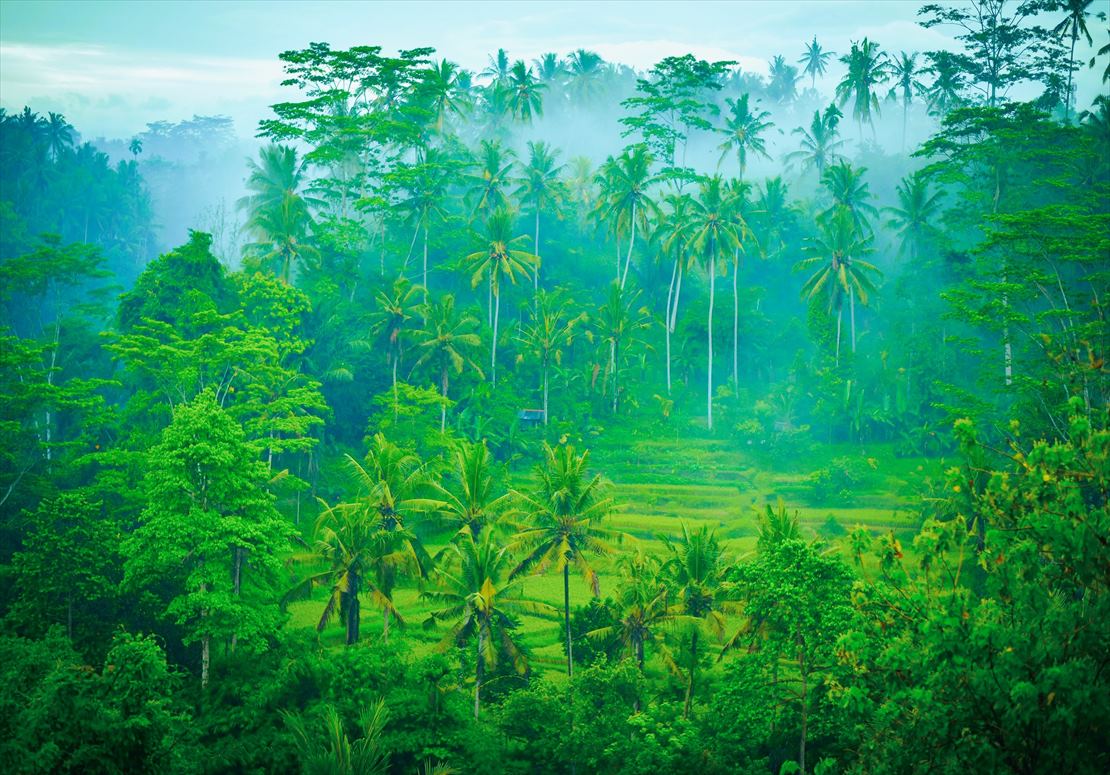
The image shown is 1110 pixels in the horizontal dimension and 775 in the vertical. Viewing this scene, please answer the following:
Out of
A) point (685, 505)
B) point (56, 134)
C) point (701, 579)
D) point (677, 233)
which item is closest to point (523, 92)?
point (677, 233)

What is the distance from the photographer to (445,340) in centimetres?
3584

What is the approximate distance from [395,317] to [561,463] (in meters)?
17.6

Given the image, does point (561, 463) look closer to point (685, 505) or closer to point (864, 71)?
point (685, 505)

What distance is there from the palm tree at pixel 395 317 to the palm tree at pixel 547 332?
597 cm

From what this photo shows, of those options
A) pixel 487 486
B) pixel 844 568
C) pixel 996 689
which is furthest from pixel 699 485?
pixel 996 689

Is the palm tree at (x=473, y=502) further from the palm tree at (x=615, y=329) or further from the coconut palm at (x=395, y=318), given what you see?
the palm tree at (x=615, y=329)

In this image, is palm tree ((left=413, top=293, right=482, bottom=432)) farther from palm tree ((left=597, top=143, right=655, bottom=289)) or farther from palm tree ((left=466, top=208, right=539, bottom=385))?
palm tree ((left=597, top=143, right=655, bottom=289))

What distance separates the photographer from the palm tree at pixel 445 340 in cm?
3589

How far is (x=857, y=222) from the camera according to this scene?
42844 mm

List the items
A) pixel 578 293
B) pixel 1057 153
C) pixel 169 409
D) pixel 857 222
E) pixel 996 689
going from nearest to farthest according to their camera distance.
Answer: pixel 996 689
pixel 169 409
pixel 1057 153
pixel 857 222
pixel 578 293

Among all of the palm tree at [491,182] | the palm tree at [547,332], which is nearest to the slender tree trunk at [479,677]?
the palm tree at [547,332]

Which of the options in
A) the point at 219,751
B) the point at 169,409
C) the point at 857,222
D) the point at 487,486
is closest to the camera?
the point at 219,751

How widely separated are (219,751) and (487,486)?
9.41m

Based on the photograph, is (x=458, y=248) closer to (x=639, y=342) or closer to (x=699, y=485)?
(x=639, y=342)
